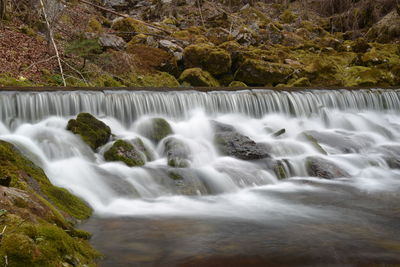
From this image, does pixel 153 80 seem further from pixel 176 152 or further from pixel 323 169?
pixel 323 169

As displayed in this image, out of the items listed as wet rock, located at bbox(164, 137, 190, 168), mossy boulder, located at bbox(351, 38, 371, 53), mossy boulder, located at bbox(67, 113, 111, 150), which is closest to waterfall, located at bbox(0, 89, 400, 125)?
mossy boulder, located at bbox(67, 113, 111, 150)

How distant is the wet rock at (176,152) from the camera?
8.57 metres

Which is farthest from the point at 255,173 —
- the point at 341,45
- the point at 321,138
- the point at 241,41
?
the point at 341,45

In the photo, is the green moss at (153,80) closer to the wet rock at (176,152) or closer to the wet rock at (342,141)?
Answer: the wet rock at (342,141)

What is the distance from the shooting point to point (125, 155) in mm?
8383

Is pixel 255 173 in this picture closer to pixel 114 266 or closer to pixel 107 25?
pixel 114 266

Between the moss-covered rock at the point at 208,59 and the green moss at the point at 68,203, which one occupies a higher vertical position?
the moss-covered rock at the point at 208,59

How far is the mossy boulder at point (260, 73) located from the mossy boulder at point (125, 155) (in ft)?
36.2

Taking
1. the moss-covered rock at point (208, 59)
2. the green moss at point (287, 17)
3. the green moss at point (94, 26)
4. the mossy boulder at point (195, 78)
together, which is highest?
the green moss at point (287, 17)

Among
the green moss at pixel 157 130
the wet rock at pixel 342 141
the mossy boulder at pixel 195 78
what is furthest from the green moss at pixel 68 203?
the mossy boulder at pixel 195 78

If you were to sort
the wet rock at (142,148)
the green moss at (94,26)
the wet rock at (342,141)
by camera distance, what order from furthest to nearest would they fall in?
1. the green moss at (94,26)
2. the wet rock at (342,141)
3. the wet rock at (142,148)

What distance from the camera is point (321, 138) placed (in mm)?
11742

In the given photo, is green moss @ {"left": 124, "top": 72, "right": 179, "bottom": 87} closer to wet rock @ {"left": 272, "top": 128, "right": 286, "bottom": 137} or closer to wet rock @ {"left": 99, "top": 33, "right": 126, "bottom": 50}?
wet rock @ {"left": 99, "top": 33, "right": 126, "bottom": 50}

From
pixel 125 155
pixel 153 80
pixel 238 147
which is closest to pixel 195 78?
pixel 153 80
